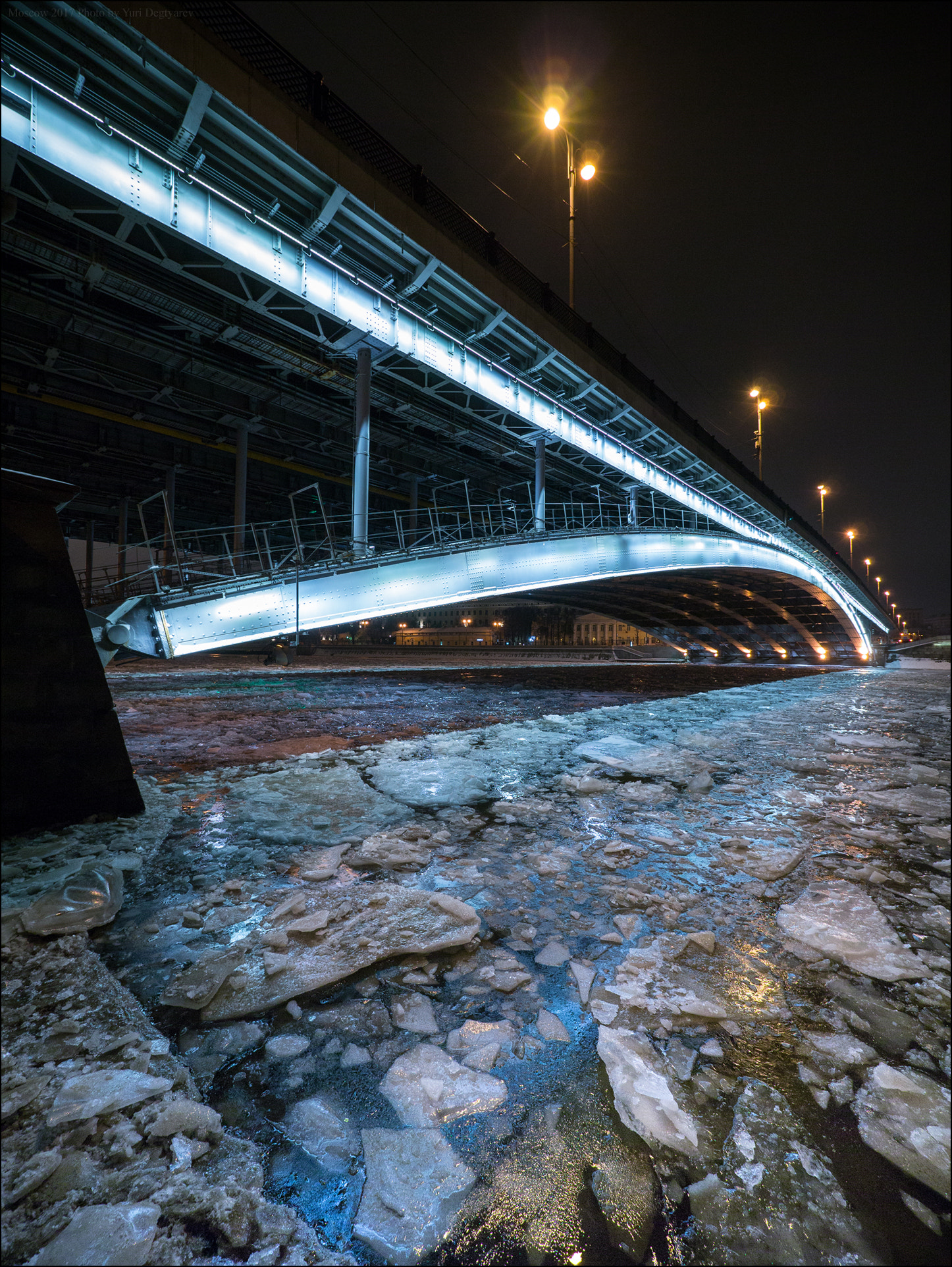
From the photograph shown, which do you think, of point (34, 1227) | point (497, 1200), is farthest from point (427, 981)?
point (34, 1227)

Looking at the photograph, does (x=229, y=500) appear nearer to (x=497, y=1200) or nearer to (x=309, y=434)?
(x=309, y=434)

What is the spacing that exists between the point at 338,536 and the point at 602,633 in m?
75.2

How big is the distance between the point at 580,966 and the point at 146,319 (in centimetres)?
1743

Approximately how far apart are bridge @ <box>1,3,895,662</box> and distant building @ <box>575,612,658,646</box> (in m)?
67.6

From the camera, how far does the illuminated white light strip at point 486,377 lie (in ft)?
26.1

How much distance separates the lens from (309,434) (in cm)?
1967

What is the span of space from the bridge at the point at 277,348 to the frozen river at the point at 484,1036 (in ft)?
21.4

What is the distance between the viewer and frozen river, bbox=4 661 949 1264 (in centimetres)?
93

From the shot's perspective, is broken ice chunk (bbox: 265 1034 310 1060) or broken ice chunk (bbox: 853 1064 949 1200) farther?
broken ice chunk (bbox: 265 1034 310 1060)

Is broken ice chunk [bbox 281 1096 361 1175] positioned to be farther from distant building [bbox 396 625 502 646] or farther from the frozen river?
distant building [bbox 396 625 502 646]

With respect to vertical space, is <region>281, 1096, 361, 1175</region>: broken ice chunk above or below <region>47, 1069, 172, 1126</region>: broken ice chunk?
below

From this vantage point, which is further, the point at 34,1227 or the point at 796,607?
the point at 796,607

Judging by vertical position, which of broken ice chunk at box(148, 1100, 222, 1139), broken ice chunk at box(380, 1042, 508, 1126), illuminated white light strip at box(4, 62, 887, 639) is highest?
illuminated white light strip at box(4, 62, 887, 639)

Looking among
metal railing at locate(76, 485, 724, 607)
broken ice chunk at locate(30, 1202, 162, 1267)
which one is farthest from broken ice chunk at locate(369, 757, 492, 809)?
metal railing at locate(76, 485, 724, 607)
